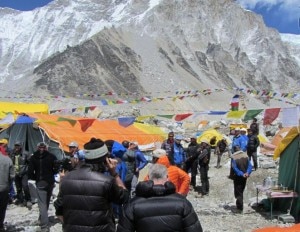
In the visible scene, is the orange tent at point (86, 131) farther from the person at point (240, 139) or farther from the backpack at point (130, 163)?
the backpack at point (130, 163)

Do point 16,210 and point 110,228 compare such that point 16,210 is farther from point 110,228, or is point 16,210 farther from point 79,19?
point 79,19

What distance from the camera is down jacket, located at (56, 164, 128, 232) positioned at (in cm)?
442

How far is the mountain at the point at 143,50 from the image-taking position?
7631 cm

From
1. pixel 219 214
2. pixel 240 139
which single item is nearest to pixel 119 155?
pixel 219 214

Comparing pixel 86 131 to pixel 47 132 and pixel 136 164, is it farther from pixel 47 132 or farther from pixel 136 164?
pixel 136 164

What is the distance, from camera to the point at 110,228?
454 cm

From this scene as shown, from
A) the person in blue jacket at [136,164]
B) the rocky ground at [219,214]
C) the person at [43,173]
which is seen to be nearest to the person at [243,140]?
the rocky ground at [219,214]

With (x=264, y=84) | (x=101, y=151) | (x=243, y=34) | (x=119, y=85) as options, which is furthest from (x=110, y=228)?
(x=243, y=34)

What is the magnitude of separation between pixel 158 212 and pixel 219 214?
6.68 m

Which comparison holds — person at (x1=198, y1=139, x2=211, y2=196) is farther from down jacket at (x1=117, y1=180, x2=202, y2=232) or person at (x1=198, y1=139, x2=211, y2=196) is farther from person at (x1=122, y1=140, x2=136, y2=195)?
down jacket at (x1=117, y1=180, x2=202, y2=232)

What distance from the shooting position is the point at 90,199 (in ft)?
14.5

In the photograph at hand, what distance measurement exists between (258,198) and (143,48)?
3041 inches

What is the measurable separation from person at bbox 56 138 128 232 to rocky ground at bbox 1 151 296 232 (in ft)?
14.3

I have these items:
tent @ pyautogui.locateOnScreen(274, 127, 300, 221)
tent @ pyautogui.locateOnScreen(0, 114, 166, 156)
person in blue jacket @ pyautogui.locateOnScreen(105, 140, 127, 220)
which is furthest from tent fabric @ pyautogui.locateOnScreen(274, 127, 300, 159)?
tent @ pyautogui.locateOnScreen(0, 114, 166, 156)
